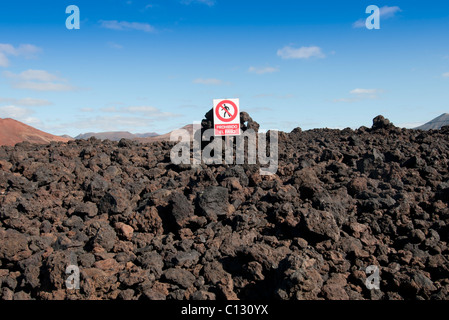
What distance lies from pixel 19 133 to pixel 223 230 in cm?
3717

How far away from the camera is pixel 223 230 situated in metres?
6.08

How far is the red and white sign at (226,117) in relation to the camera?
32.8ft

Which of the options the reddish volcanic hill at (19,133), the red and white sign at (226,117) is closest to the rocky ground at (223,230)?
the red and white sign at (226,117)

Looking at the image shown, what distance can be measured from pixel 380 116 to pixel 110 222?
12459 mm

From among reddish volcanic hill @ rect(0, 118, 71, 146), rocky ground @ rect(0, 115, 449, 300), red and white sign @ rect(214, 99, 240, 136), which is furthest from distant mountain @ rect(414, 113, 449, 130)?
reddish volcanic hill @ rect(0, 118, 71, 146)

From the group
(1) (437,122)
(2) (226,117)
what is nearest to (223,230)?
(2) (226,117)

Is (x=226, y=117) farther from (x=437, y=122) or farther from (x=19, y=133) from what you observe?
(x=437, y=122)

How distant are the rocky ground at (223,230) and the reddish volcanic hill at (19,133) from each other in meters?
28.3

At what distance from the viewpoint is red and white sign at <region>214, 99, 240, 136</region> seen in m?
9.98

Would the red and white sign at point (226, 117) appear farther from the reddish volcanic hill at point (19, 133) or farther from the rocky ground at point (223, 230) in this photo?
the reddish volcanic hill at point (19, 133)

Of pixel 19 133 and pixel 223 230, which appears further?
pixel 19 133
